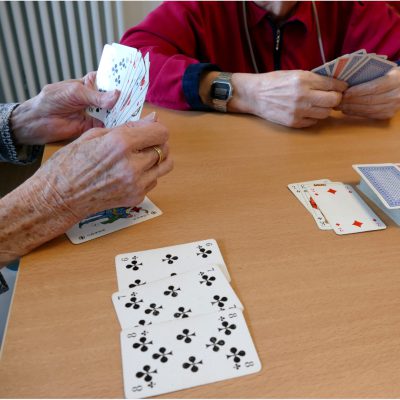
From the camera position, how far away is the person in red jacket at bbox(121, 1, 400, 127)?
44.5 inches

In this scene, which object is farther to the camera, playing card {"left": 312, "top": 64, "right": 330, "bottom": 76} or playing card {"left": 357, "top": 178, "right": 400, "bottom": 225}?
playing card {"left": 312, "top": 64, "right": 330, "bottom": 76}

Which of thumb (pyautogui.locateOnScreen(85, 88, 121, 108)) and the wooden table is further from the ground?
thumb (pyautogui.locateOnScreen(85, 88, 121, 108))

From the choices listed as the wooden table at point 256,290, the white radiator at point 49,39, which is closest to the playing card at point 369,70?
the wooden table at point 256,290

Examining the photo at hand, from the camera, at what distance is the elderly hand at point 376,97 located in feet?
3.78

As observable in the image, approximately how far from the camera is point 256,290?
0.63 meters

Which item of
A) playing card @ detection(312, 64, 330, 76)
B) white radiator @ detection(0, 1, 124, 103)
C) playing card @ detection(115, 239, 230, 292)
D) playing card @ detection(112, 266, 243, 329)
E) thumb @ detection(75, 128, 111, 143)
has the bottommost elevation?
white radiator @ detection(0, 1, 124, 103)

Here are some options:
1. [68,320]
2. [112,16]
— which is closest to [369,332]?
[68,320]

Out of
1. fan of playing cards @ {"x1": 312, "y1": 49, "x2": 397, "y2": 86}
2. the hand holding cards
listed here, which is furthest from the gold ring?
fan of playing cards @ {"x1": 312, "y1": 49, "x2": 397, "y2": 86}

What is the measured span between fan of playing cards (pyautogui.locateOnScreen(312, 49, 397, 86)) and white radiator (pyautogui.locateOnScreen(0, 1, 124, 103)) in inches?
69.6

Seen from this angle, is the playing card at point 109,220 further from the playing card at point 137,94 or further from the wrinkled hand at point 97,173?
the playing card at point 137,94

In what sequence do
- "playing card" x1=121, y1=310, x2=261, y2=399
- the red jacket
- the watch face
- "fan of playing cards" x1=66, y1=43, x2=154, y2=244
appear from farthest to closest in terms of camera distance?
the red jacket
the watch face
"fan of playing cards" x1=66, y1=43, x2=154, y2=244
"playing card" x1=121, y1=310, x2=261, y2=399

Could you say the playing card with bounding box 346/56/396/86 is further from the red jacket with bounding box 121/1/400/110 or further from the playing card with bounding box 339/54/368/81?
the red jacket with bounding box 121/1/400/110

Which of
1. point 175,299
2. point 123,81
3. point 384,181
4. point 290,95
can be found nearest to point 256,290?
point 175,299

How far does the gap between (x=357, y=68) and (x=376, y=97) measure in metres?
0.14
